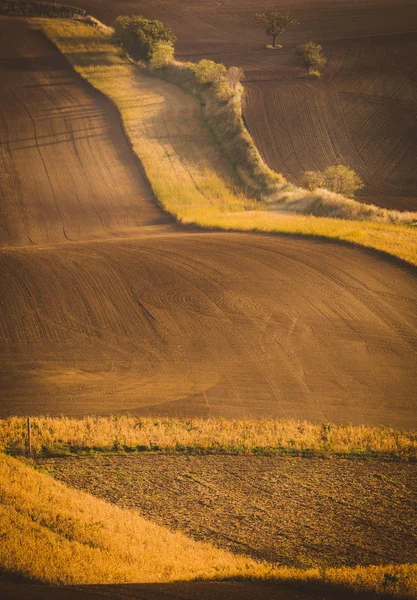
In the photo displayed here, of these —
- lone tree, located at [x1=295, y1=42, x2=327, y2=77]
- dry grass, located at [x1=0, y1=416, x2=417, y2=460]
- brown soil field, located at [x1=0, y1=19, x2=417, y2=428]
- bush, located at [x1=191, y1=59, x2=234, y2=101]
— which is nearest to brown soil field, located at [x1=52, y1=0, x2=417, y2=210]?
lone tree, located at [x1=295, y1=42, x2=327, y2=77]

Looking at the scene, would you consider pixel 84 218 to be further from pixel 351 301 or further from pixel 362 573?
pixel 362 573

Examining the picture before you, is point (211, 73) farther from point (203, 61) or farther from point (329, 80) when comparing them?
point (329, 80)

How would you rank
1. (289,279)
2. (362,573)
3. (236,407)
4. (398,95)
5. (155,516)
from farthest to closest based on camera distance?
(398,95), (289,279), (236,407), (155,516), (362,573)

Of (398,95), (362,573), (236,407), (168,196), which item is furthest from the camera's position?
(398,95)

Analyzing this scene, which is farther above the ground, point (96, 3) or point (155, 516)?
point (96, 3)

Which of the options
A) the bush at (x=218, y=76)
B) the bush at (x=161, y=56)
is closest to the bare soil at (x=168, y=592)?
the bush at (x=218, y=76)

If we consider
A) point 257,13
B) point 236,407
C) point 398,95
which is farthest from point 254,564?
point 257,13

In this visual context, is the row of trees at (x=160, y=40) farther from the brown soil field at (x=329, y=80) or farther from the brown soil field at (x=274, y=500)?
the brown soil field at (x=274, y=500)
